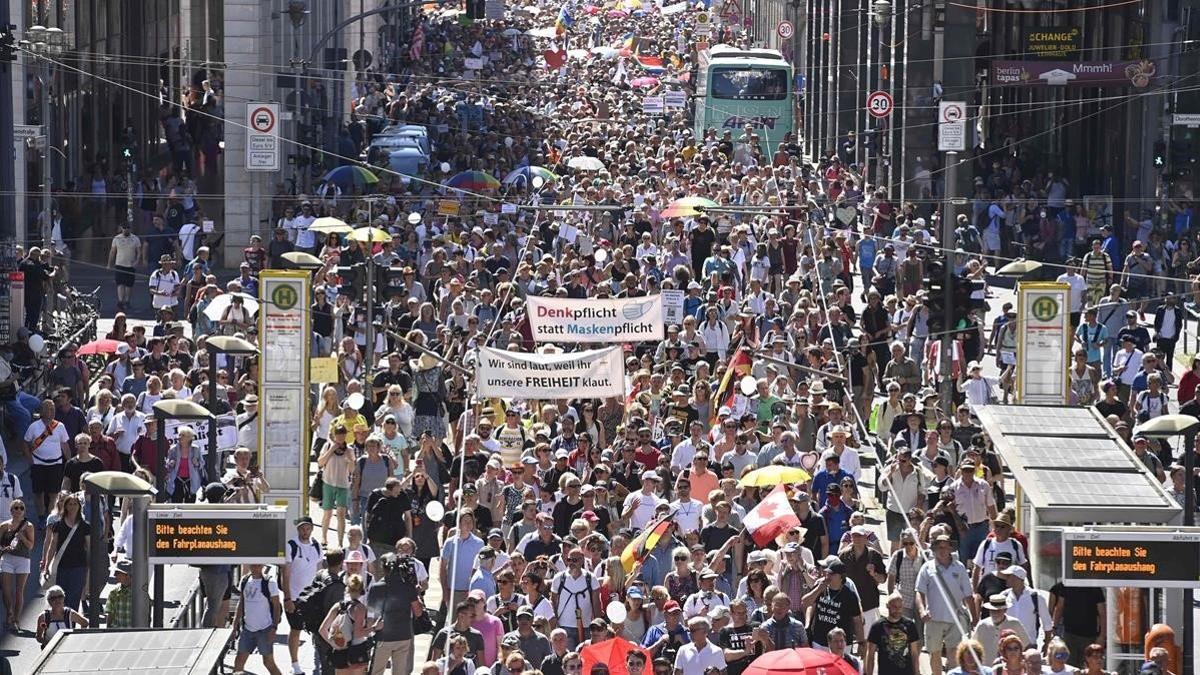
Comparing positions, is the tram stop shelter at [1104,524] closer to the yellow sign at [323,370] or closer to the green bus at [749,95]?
the yellow sign at [323,370]

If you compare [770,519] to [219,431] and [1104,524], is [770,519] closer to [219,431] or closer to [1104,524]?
[1104,524]

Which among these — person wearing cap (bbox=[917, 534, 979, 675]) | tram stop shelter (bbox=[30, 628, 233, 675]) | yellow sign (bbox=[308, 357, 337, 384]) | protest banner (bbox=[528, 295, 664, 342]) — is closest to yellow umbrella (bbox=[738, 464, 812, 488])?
person wearing cap (bbox=[917, 534, 979, 675])

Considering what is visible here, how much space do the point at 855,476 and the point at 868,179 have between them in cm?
3743

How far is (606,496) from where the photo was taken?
2044cm

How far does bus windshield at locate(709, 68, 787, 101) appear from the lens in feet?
206

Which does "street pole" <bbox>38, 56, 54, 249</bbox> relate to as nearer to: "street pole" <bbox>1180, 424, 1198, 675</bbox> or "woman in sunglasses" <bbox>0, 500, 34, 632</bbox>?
"woman in sunglasses" <bbox>0, 500, 34, 632</bbox>

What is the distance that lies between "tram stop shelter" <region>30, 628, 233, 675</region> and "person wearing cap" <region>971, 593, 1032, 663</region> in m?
6.23

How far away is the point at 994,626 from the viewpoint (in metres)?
17.0

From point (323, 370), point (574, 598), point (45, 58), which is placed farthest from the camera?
point (45, 58)

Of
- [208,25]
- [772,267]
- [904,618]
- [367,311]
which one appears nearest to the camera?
[904,618]

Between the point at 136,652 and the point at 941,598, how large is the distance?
7.37m

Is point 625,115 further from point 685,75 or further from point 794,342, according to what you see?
point 794,342

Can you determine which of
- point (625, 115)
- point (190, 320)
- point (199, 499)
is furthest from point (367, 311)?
point (625, 115)

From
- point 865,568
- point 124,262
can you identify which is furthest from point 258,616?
point 124,262
